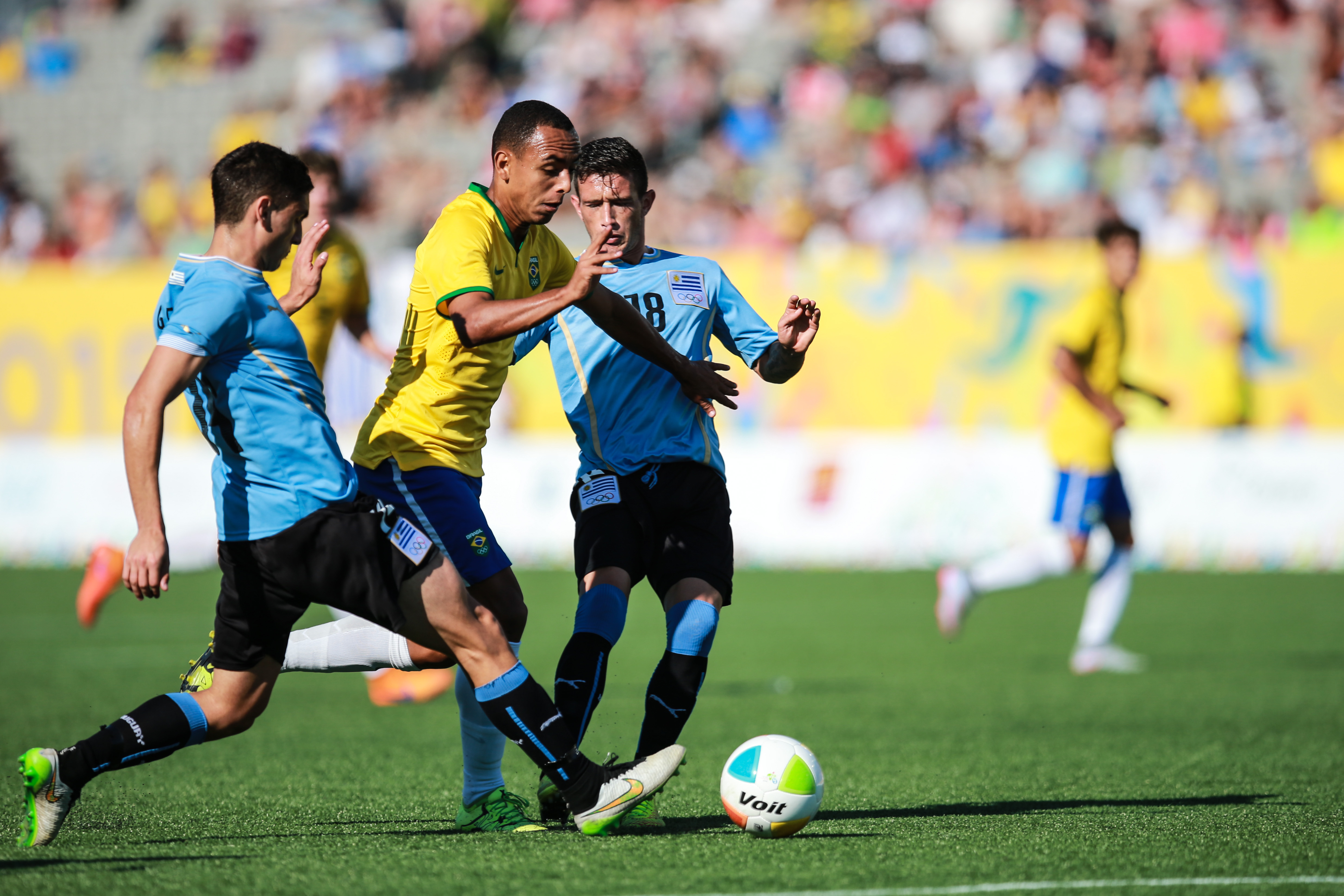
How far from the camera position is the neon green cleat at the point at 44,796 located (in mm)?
4398

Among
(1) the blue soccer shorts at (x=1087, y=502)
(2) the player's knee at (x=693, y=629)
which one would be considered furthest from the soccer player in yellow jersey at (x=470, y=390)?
(1) the blue soccer shorts at (x=1087, y=502)

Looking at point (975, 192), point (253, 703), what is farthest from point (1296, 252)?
point (253, 703)

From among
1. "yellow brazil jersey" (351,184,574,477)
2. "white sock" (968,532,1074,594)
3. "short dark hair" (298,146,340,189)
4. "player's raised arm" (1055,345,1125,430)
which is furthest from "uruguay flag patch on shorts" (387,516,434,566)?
"player's raised arm" (1055,345,1125,430)

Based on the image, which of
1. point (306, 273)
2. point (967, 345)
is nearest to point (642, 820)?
point (306, 273)

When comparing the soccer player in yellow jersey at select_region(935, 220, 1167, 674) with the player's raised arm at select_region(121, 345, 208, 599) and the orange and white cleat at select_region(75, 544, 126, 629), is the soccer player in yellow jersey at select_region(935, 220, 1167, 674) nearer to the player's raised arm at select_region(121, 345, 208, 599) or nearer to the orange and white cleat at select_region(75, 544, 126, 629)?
the orange and white cleat at select_region(75, 544, 126, 629)

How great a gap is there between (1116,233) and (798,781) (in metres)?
5.79

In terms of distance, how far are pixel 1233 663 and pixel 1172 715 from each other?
221 cm

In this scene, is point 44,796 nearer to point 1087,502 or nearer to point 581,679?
point 581,679

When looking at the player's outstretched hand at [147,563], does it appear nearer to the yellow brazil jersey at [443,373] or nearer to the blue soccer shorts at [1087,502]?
the yellow brazil jersey at [443,373]

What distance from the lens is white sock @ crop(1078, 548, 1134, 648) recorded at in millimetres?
9648

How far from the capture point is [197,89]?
2264cm

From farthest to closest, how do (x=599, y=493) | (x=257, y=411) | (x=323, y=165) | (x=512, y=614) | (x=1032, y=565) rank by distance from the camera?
(x=1032, y=565) < (x=323, y=165) < (x=599, y=493) < (x=512, y=614) < (x=257, y=411)

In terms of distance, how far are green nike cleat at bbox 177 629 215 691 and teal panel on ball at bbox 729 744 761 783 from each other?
→ 63.3 inches

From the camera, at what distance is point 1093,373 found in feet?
32.1
